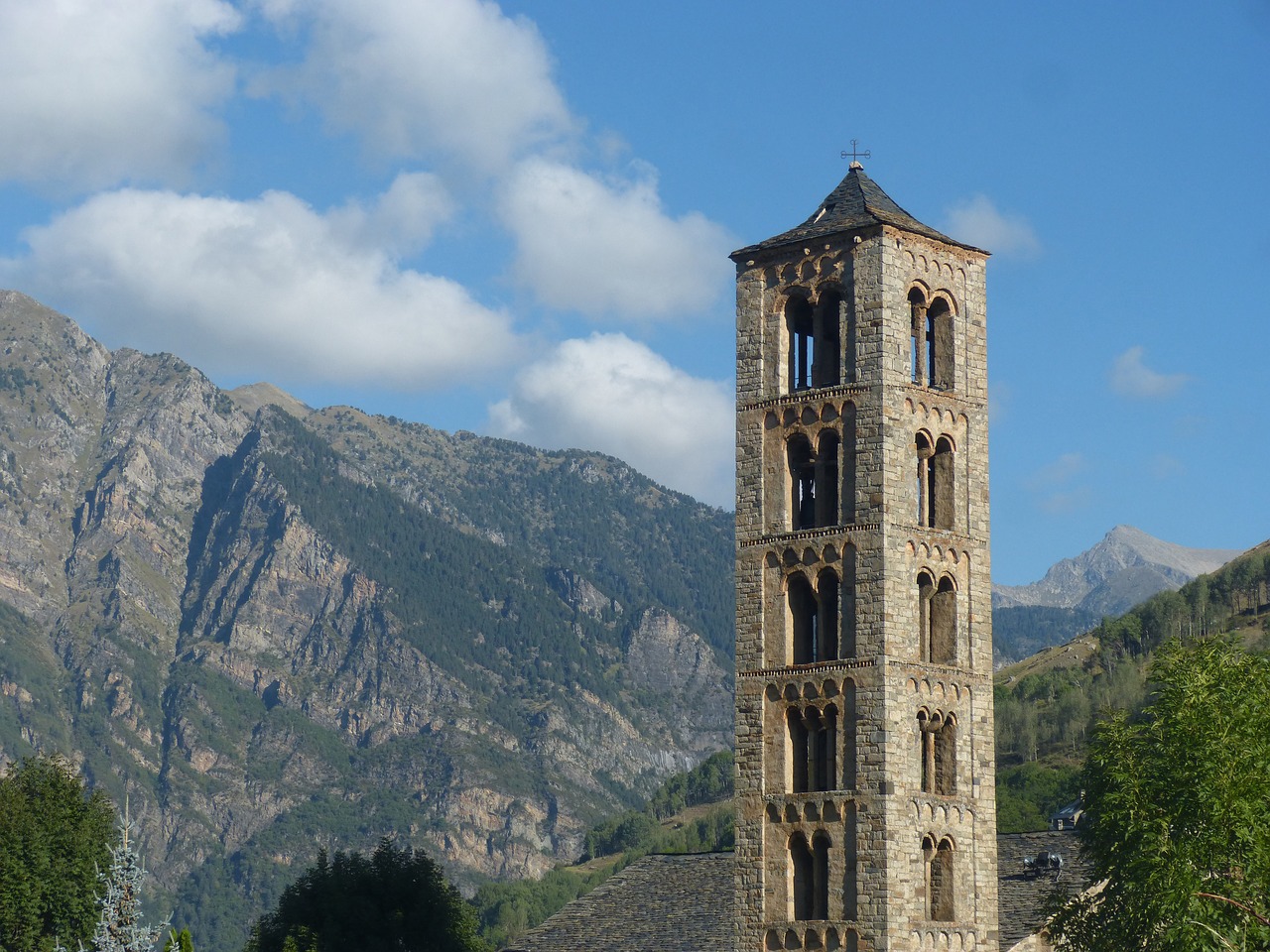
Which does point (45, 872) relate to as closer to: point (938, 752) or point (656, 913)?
point (656, 913)

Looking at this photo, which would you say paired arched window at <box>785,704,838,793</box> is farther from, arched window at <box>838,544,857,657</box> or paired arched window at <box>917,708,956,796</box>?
paired arched window at <box>917,708,956,796</box>

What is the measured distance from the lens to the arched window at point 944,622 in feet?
228

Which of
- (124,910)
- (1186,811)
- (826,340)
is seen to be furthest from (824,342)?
(124,910)

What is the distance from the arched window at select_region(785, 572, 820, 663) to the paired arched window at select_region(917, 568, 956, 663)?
3.30 meters

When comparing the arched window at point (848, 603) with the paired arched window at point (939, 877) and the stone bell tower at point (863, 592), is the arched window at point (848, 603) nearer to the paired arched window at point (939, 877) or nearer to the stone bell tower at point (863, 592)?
the stone bell tower at point (863, 592)

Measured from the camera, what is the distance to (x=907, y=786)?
219 ft

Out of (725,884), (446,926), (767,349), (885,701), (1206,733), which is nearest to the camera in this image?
(1206,733)

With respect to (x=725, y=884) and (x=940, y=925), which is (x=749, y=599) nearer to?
(x=940, y=925)

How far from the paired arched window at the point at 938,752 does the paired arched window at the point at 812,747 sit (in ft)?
8.86

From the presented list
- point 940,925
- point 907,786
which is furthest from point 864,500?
point 940,925

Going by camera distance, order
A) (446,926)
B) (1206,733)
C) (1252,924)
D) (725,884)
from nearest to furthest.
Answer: (1252,924), (1206,733), (725,884), (446,926)

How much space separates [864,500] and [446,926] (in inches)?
1543

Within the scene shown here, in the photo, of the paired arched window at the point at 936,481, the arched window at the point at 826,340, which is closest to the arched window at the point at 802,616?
the paired arched window at the point at 936,481

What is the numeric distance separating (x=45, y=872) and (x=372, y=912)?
52.1 feet
